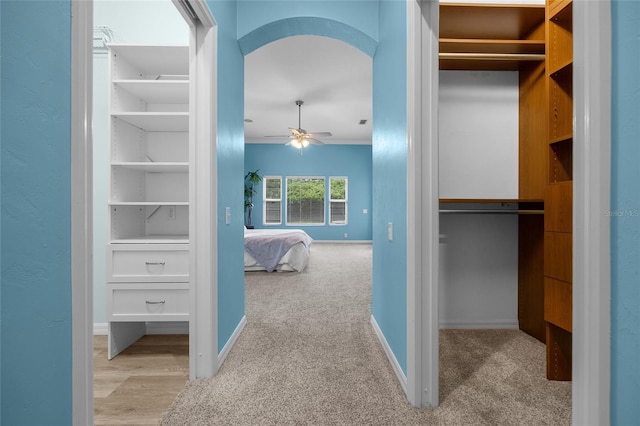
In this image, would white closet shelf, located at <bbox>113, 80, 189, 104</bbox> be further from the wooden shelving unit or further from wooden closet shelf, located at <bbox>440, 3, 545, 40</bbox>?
the wooden shelving unit

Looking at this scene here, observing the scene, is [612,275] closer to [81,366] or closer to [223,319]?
[81,366]

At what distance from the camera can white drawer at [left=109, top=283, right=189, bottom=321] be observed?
88.6 inches

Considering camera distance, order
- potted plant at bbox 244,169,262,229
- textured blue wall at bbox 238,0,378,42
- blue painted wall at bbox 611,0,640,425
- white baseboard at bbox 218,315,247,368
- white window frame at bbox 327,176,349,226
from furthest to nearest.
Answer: white window frame at bbox 327,176,349,226
potted plant at bbox 244,169,262,229
textured blue wall at bbox 238,0,378,42
white baseboard at bbox 218,315,247,368
blue painted wall at bbox 611,0,640,425

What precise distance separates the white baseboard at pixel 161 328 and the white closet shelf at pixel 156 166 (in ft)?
4.23

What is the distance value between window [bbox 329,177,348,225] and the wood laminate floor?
6874mm

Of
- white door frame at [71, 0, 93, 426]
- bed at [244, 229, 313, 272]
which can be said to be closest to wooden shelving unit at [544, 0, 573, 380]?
white door frame at [71, 0, 93, 426]

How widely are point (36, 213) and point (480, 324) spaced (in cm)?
304

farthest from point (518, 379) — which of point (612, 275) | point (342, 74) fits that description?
point (342, 74)

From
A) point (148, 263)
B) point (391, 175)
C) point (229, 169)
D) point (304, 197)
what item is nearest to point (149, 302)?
point (148, 263)

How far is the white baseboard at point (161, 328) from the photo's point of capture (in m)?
2.66

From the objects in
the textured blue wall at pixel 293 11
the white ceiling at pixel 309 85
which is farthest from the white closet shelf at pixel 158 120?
the white ceiling at pixel 309 85

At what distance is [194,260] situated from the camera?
6.24 ft

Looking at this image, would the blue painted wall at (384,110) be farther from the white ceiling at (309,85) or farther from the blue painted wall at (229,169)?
the white ceiling at (309,85)

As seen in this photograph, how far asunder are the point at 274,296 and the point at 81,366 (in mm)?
2992
